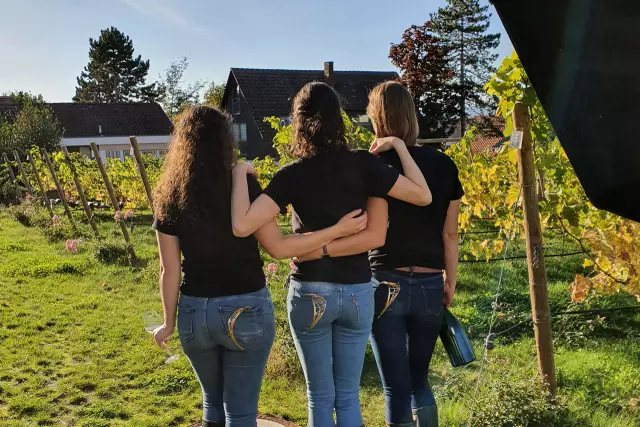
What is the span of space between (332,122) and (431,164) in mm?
469

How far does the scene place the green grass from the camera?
321cm

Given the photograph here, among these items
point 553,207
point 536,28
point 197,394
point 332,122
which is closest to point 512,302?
point 553,207

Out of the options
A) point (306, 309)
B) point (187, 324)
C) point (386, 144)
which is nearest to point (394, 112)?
point (386, 144)

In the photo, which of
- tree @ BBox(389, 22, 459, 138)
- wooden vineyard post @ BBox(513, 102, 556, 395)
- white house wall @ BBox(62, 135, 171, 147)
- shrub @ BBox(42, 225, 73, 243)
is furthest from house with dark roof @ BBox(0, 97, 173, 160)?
wooden vineyard post @ BBox(513, 102, 556, 395)

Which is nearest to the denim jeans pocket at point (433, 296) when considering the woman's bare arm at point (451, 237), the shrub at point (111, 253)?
the woman's bare arm at point (451, 237)

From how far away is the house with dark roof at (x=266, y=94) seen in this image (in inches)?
1121

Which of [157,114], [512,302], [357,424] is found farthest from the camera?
[157,114]

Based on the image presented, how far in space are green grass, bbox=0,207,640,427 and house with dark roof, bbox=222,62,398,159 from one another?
22.1 meters

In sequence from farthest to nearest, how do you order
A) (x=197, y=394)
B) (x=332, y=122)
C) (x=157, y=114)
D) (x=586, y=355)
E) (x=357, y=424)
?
(x=157, y=114), (x=586, y=355), (x=197, y=394), (x=357, y=424), (x=332, y=122)

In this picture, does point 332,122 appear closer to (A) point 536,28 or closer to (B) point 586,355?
(A) point 536,28

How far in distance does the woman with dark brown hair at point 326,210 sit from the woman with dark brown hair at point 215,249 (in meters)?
0.07

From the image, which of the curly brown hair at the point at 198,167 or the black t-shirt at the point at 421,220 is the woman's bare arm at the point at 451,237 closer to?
the black t-shirt at the point at 421,220

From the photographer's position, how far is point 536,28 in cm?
60

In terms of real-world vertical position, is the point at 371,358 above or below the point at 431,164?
below
